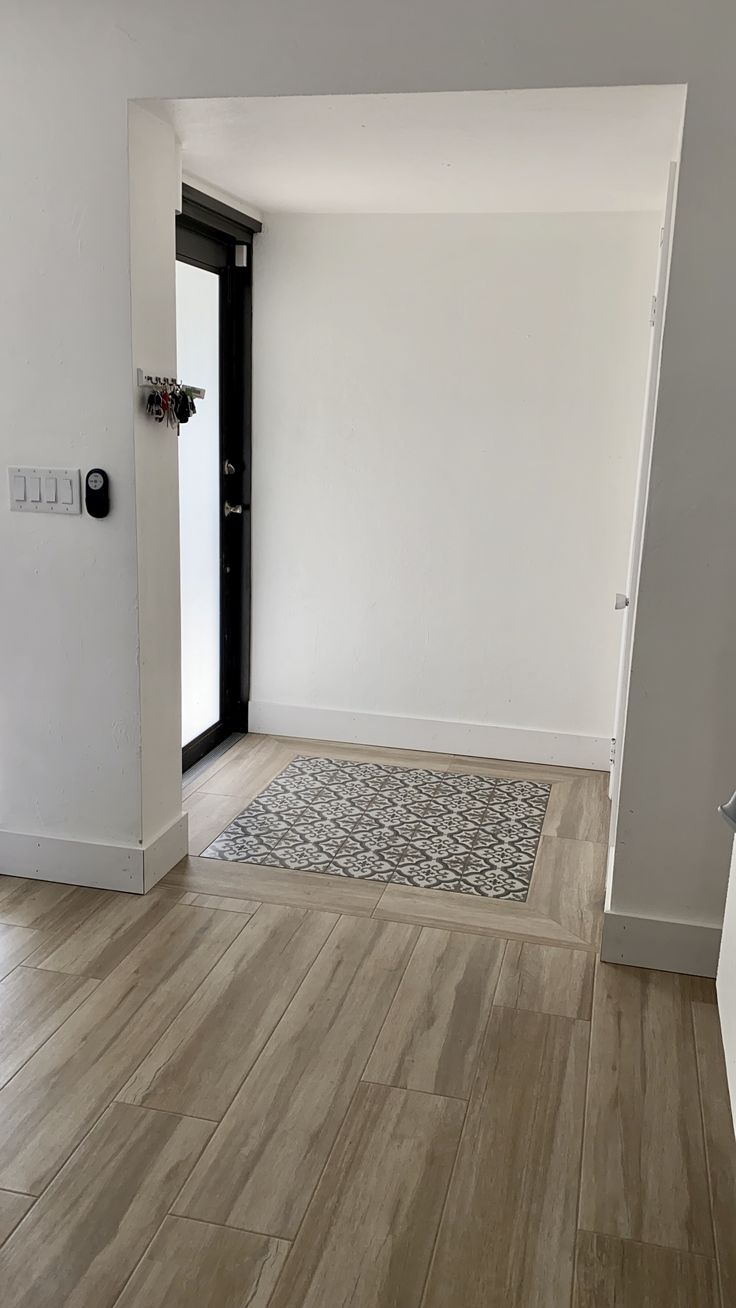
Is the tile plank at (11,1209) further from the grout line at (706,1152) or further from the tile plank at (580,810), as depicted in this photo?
the tile plank at (580,810)

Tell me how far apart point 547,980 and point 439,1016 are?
33 centimetres

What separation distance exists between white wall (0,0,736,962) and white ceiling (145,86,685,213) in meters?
0.09

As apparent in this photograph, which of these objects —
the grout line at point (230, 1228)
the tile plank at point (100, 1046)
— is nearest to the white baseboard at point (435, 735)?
the tile plank at point (100, 1046)

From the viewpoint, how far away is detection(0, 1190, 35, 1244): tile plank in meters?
1.84

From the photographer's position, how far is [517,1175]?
201 centimetres

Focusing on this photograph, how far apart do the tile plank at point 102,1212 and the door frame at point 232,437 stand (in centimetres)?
212

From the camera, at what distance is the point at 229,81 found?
102 inches

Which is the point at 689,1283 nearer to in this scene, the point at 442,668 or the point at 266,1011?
the point at 266,1011

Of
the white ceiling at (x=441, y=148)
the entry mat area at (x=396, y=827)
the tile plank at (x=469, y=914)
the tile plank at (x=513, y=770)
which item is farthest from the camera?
the tile plank at (x=513, y=770)

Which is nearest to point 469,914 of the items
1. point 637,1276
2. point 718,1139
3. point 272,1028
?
point 272,1028

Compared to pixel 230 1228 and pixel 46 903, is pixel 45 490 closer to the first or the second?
pixel 46 903

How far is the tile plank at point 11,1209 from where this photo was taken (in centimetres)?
184

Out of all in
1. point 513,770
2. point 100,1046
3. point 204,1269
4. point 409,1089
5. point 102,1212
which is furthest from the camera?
point 513,770

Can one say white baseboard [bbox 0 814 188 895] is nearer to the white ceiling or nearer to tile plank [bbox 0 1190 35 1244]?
tile plank [bbox 0 1190 35 1244]
